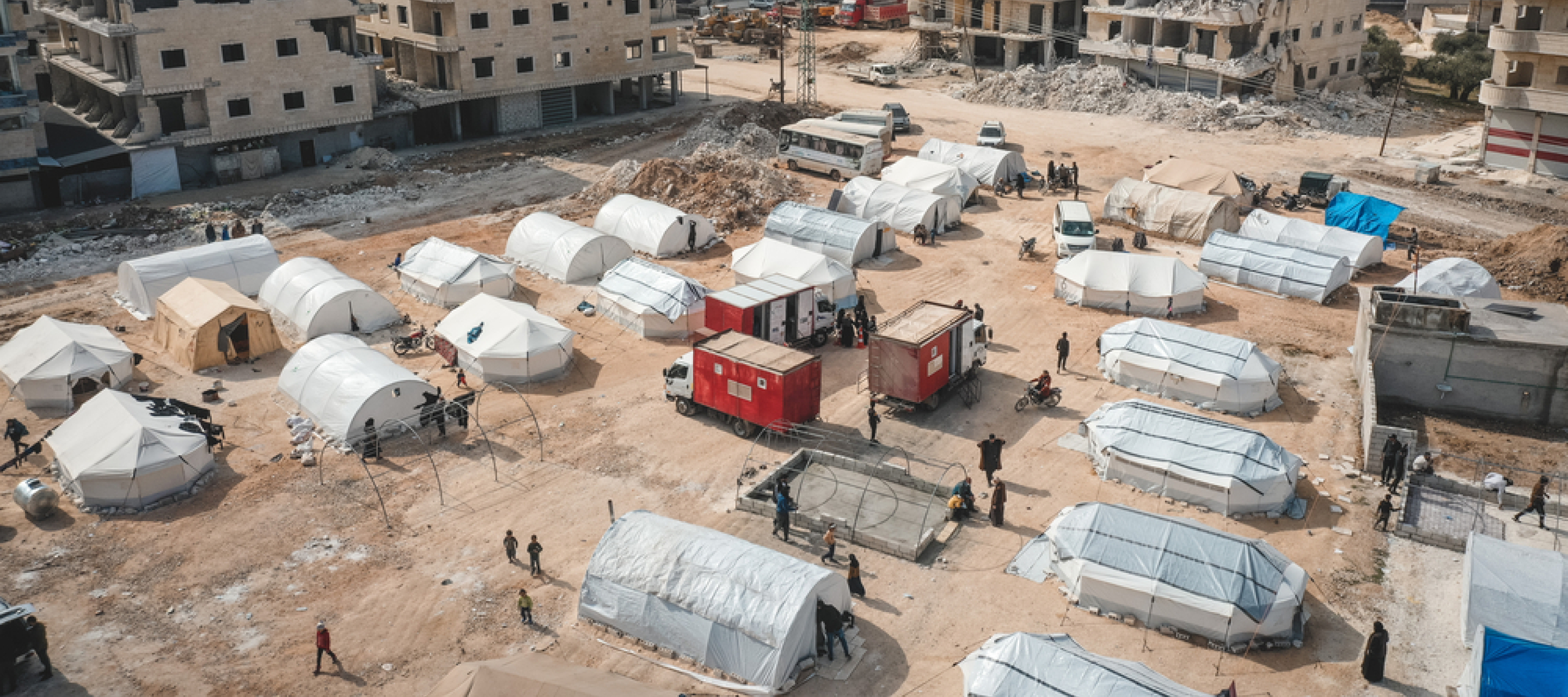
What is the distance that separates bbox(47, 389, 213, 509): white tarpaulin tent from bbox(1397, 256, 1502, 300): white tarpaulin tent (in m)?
36.4

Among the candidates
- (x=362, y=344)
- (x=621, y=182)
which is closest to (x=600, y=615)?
(x=362, y=344)

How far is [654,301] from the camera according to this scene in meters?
37.8

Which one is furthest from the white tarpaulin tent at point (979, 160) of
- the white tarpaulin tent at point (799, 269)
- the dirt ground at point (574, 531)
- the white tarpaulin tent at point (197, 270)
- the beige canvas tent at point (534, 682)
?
the beige canvas tent at point (534, 682)

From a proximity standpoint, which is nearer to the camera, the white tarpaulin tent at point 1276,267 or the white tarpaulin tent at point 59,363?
the white tarpaulin tent at point 59,363

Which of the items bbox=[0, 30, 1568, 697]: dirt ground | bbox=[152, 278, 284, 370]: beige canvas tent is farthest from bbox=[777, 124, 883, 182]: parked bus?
bbox=[152, 278, 284, 370]: beige canvas tent

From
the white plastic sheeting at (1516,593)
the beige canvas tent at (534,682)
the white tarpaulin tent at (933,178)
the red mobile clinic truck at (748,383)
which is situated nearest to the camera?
the beige canvas tent at (534,682)

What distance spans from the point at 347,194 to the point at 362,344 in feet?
68.4

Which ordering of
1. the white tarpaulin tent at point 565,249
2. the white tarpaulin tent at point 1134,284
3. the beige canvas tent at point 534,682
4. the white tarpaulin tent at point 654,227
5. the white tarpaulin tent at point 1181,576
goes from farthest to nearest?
1. the white tarpaulin tent at point 654,227
2. the white tarpaulin tent at point 565,249
3. the white tarpaulin tent at point 1134,284
4. the white tarpaulin tent at point 1181,576
5. the beige canvas tent at point 534,682

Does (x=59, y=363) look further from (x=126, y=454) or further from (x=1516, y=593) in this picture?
(x=1516, y=593)

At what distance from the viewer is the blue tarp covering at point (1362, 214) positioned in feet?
151

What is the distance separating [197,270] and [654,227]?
Result: 1593cm

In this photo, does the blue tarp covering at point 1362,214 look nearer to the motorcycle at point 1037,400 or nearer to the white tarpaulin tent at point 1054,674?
the motorcycle at point 1037,400

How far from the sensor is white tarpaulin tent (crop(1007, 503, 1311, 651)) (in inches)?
882

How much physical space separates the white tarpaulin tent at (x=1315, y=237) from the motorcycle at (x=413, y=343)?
29822 mm
